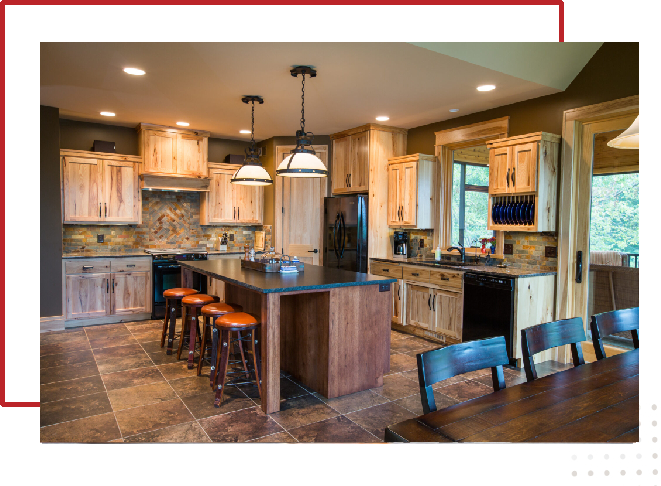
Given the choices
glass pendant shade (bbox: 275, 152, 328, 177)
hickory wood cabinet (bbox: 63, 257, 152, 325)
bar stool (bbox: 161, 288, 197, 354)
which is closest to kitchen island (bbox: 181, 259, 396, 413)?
bar stool (bbox: 161, 288, 197, 354)

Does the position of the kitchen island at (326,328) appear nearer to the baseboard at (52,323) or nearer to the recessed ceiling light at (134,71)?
the recessed ceiling light at (134,71)

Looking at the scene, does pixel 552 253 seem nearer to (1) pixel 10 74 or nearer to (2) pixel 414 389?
(2) pixel 414 389

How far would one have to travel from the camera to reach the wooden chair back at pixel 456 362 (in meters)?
1.59

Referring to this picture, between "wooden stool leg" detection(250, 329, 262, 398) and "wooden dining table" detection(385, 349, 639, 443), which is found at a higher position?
"wooden dining table" detection(385, 349, 639, 443)

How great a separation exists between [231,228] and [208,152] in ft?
4.28

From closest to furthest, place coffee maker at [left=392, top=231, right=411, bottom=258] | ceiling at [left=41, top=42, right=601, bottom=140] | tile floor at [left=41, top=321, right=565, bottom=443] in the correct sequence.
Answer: tile floor at [left=41, top=321, right=565, bottom=443], ceiling at [left=41, top=42, right=601, bottom=140], coffee maker at [left=392, top=231, right=411, bottom=258]

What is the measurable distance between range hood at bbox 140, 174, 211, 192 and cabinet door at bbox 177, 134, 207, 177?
120 millimetres

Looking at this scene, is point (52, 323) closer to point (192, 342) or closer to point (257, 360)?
point (192, 342)

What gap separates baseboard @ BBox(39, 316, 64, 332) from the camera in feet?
17.6

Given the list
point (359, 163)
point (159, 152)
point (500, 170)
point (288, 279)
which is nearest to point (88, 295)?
point (159, 152)

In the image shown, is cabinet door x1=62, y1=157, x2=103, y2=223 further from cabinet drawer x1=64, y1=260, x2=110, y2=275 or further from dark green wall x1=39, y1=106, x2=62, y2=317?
cabinet drawer x1=64, y1=260, x2=110, y2=275

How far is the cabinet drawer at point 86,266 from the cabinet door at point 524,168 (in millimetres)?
4995

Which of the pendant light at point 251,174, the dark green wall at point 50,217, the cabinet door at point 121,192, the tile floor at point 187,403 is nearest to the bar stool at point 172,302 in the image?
the tile floor at point 187,403
